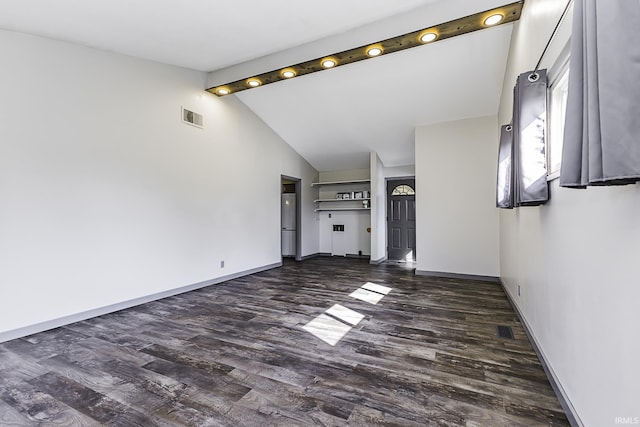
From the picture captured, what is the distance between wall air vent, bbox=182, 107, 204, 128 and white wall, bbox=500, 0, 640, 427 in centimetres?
417

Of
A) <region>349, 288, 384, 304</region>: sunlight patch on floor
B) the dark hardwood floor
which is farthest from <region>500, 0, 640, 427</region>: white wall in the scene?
<region>349, 288, 384, 304</region>: sunlight patch on floor

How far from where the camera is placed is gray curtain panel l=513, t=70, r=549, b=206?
1990mm

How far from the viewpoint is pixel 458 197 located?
16.4ft

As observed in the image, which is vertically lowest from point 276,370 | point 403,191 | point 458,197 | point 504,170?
point 276,370

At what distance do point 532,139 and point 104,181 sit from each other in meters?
4.18

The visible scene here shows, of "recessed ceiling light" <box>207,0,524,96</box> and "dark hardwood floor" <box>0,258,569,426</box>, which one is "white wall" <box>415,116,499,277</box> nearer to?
"dark hardwood floor" <box>0,258,569,426</box>

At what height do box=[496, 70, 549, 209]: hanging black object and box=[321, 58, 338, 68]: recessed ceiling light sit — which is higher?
box=[321, 58, 338, 68]: recessed ceiling light

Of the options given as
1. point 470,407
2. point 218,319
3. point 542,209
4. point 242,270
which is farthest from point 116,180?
point 542,209

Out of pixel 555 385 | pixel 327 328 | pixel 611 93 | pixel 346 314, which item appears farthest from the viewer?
pixel 346 314

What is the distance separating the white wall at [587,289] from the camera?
1038 mm

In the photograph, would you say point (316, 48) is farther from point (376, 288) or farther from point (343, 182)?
point (343, 182)

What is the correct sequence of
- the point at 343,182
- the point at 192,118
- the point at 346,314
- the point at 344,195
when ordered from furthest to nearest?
the point at 344,195
the point at 343,182
the point at 192,118
the point at 346,314

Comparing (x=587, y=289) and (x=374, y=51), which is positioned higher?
(x=374, y=51)

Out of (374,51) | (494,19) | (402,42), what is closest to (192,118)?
(374,51)
